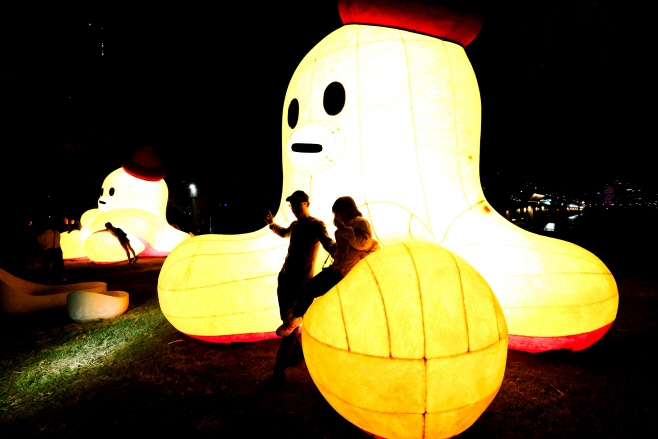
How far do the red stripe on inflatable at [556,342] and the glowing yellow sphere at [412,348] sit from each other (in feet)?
4.92

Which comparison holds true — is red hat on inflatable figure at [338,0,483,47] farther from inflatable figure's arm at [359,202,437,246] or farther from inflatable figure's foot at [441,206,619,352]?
inflatable figure's foot at [441,206,619,352]

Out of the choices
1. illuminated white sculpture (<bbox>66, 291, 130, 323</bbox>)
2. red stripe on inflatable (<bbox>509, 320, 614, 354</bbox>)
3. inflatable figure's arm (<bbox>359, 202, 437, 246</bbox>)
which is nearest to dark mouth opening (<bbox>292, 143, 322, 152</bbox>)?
inflatable figure's arm (<bbox>359, 202, 437, 246</bbox>)

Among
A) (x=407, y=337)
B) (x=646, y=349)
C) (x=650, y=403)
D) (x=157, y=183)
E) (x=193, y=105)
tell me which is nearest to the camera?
(x=407, y=337)

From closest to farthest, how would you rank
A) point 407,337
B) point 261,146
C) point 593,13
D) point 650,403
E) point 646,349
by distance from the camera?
1. point 407,337
2. point 650,403
3. point 646,349
4. point 593,13
5. point 261,146

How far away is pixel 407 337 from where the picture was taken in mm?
1791

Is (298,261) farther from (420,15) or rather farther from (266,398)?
(420,15)

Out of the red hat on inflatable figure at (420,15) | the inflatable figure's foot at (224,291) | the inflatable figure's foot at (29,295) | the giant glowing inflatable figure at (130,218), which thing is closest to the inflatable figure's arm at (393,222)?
the inflatable figure's foot at (224,291)

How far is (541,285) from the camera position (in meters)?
2.99

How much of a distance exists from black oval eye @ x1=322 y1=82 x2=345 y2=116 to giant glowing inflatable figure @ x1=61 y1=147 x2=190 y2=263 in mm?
7938

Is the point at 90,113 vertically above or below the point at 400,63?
above

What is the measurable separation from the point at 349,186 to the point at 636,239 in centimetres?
1540

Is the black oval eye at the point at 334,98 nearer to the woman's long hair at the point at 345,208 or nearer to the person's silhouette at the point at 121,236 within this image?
the woman's long hair at the point at 345,208

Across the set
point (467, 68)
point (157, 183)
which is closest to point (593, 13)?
point (467, 68)

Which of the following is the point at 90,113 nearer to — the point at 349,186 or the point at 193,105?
the point at 193,105
